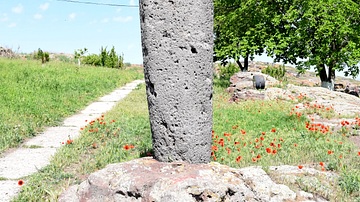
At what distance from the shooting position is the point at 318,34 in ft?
60.1

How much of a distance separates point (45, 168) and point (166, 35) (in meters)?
3.22

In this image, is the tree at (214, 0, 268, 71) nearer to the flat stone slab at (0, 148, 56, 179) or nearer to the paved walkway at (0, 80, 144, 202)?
the paved walkway at (0, 80, 144, 202)

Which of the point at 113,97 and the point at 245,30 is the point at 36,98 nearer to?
the point at 113,97

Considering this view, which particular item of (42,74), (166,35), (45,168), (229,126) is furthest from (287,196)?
(42,74)

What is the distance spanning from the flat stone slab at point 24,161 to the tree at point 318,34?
13562 millimetres

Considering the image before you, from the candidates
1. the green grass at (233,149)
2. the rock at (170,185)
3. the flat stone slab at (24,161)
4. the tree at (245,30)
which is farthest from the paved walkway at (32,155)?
the tree at (245,30)

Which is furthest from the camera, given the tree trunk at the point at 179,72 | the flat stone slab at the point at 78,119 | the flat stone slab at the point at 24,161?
the flat stone slab at the point at 78,119

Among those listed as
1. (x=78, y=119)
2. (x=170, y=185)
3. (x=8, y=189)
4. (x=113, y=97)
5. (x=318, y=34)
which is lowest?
(x=8, y=189)

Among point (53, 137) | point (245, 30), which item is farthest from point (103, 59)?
point (53, 137)

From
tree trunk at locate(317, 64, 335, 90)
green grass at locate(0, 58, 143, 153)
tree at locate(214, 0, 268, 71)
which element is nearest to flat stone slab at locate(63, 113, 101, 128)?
green grass at locate(0, 58, 143, 153)

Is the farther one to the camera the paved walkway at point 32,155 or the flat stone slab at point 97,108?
the flat stone slab at point 97,108

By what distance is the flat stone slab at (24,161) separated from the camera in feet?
19.5

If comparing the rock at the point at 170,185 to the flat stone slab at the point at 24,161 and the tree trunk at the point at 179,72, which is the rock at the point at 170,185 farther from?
the flat stone slab at the point at 24,161

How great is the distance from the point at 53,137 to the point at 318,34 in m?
14.3
